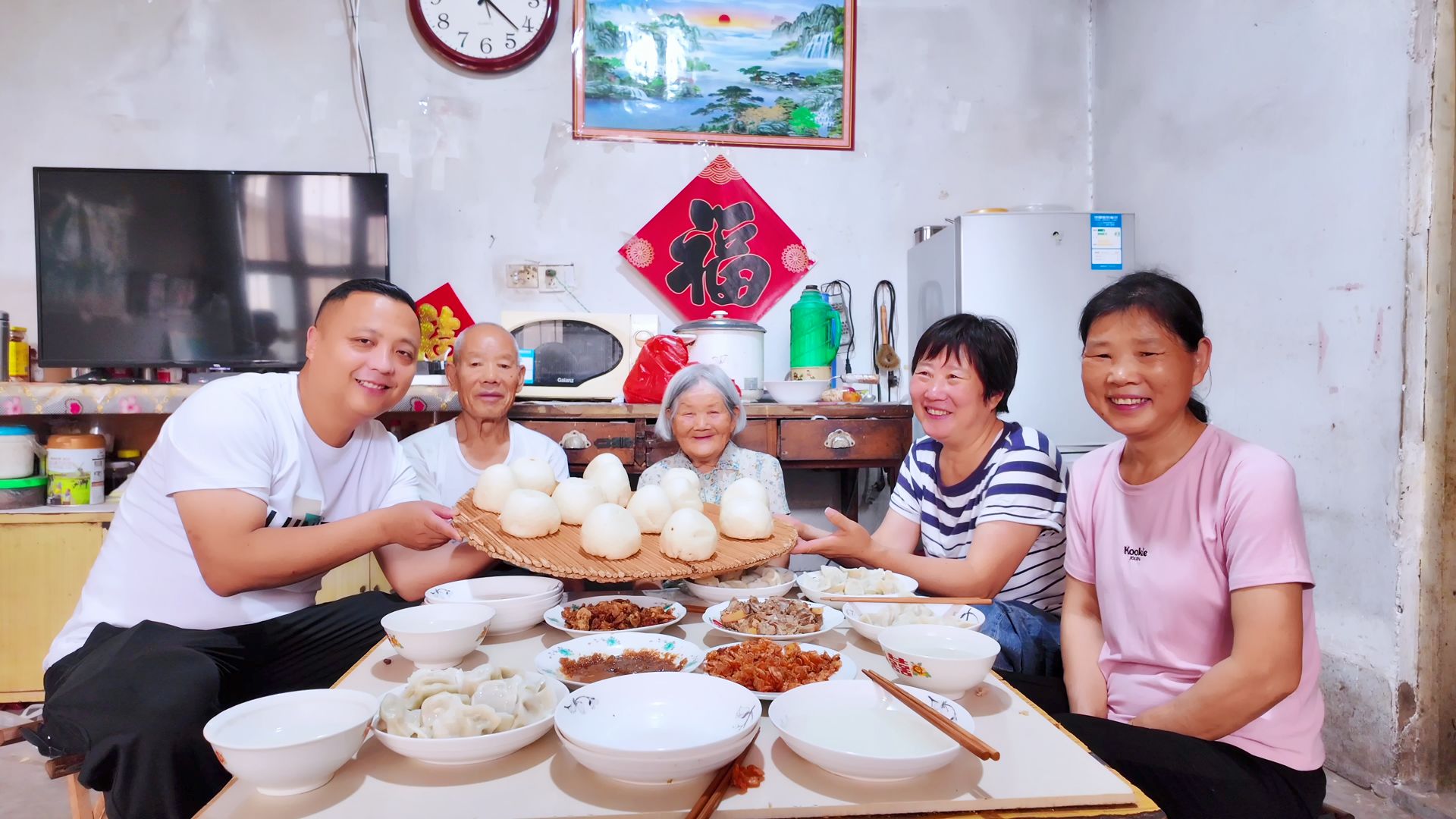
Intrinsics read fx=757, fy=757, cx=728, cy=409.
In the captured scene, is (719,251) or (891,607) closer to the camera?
(891,607)

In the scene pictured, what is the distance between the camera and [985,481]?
2.04m

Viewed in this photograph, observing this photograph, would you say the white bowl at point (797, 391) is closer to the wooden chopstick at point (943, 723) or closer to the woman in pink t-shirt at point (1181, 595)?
the woman in pink t-shirt at point (1181, 595)

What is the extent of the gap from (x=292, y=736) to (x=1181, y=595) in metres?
1.47

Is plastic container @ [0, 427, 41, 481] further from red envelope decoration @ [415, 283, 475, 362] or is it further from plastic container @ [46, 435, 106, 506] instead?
red envelope decoration @ [415, 283, 475, 362]

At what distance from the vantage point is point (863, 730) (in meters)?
1.03

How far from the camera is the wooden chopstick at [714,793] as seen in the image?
2.71 ft

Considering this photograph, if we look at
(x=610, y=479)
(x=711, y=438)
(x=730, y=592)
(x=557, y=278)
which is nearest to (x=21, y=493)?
(x=557, y=278)

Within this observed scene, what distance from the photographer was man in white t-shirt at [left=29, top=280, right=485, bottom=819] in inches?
54.9

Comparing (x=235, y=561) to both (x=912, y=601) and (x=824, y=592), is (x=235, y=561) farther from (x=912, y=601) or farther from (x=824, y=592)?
(x=912, y=601)

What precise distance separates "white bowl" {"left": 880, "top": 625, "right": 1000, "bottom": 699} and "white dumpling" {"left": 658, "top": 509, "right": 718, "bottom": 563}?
0.42 meters

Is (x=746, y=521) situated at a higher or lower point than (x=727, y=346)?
lower

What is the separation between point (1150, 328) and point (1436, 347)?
1522 millimetres

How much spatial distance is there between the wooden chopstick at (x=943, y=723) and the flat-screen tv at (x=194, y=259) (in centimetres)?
294


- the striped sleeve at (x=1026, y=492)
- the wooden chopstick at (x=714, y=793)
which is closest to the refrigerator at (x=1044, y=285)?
the striped sleeve at (x=1026, y=492)
